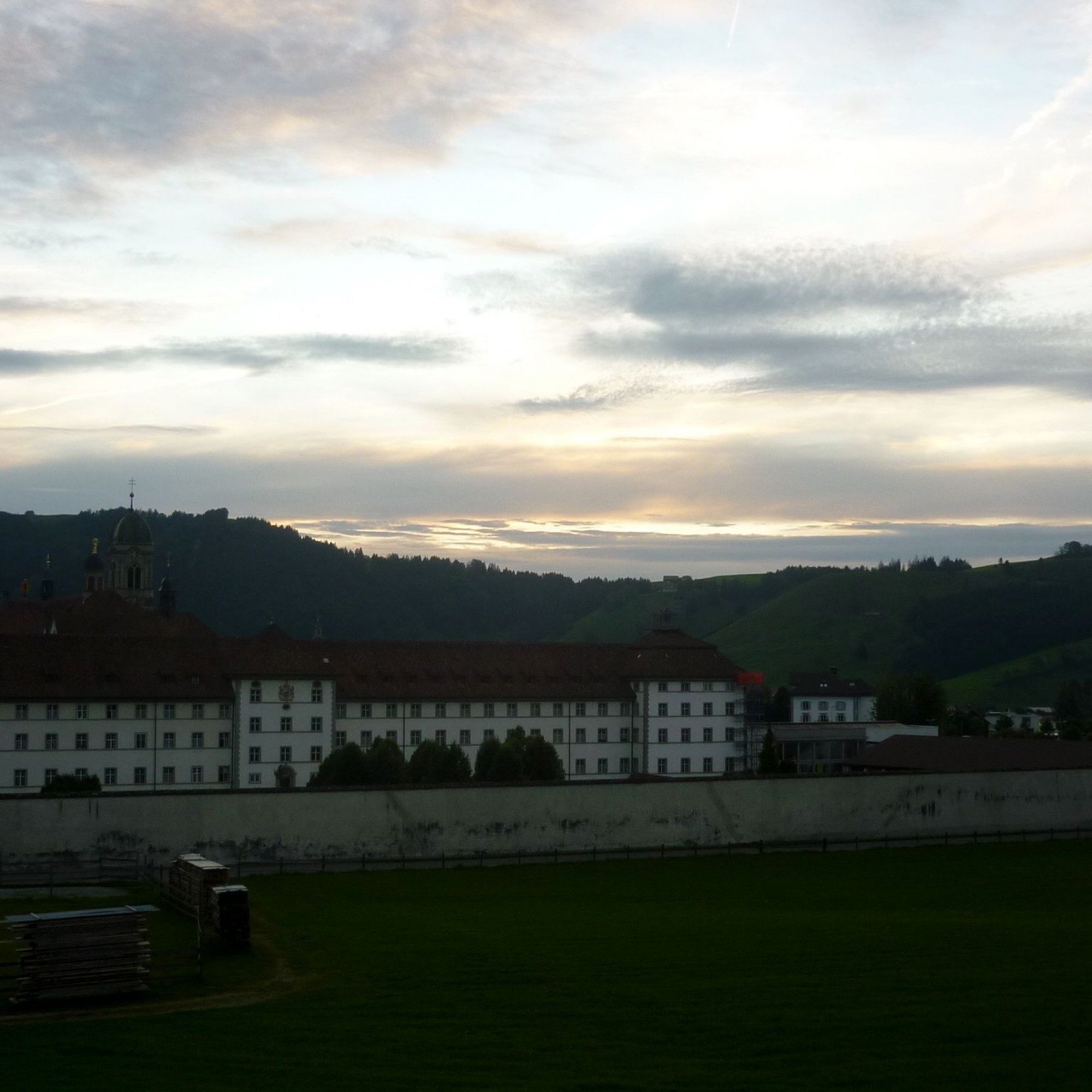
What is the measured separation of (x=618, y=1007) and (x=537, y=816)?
83.6 feet

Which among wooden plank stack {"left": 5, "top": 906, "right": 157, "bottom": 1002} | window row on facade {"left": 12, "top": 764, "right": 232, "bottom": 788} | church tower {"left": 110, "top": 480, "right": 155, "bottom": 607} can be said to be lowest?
window row on facade {"left": 12, "top": 764, "right": 232, "bottom": 788}

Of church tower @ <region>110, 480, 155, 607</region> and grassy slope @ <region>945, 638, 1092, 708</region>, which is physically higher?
church tower @ <region>110, 480, 155, 607</region>

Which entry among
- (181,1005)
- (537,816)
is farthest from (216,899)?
(537,816)

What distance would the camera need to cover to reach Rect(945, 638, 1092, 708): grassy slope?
172 metres

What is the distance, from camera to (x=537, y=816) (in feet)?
147

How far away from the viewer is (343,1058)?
1691cm

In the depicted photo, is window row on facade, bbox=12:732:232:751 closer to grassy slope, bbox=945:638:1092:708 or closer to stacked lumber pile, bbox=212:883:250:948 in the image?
stacked lumber pile, bbox=212:883:250:948

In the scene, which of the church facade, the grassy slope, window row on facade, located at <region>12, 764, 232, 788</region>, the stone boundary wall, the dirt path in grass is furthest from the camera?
the grassy slope

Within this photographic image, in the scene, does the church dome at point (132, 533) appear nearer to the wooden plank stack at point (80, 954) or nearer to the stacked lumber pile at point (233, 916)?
the stacked lumber pile at point (233, 916)

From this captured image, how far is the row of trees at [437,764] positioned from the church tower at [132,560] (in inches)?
2745

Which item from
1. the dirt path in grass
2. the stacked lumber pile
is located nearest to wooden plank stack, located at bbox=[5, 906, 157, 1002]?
the dirt path in grass

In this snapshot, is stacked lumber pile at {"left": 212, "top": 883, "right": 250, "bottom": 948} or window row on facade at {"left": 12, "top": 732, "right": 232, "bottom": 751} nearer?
stacked lumber pile at {"left": 212, "top": 883, "right": 250, "bottom": 948}

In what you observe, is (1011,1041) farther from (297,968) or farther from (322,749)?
(322,749)

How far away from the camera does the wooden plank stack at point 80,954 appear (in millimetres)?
20328
